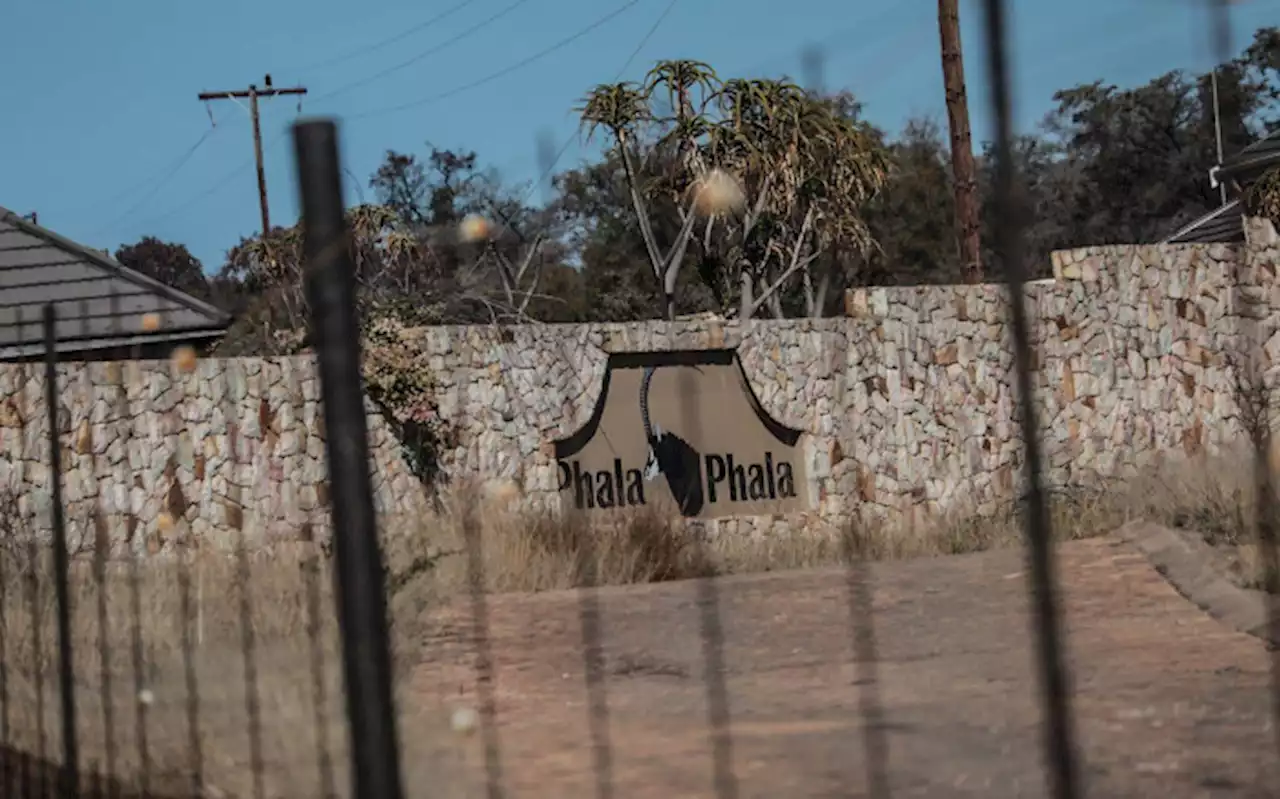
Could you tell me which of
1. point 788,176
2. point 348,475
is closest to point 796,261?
point 788,176

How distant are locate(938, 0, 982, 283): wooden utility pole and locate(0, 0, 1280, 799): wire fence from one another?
5931mm

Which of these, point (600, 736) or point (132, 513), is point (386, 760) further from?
point (132, 513)

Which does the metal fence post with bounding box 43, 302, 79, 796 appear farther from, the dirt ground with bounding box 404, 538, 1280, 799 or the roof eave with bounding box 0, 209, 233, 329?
the roof eave with bounding box 0, 209, 233, 329

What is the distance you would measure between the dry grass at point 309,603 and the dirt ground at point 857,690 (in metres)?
0.28

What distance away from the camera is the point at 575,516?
39.2 ft

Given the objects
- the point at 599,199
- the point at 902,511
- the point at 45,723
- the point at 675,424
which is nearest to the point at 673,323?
the point at 675,424

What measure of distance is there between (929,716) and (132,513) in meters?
8.34

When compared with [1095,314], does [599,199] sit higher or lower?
higher

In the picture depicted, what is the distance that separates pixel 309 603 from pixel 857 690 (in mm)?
2536

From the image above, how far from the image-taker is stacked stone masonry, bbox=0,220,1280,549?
12953mm

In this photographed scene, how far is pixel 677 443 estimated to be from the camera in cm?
1472

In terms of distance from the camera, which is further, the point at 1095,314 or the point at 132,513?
the point at 1095,314

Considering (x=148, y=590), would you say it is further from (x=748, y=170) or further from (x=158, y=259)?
(x=158, y=259)

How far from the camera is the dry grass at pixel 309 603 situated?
5195 millimetres
